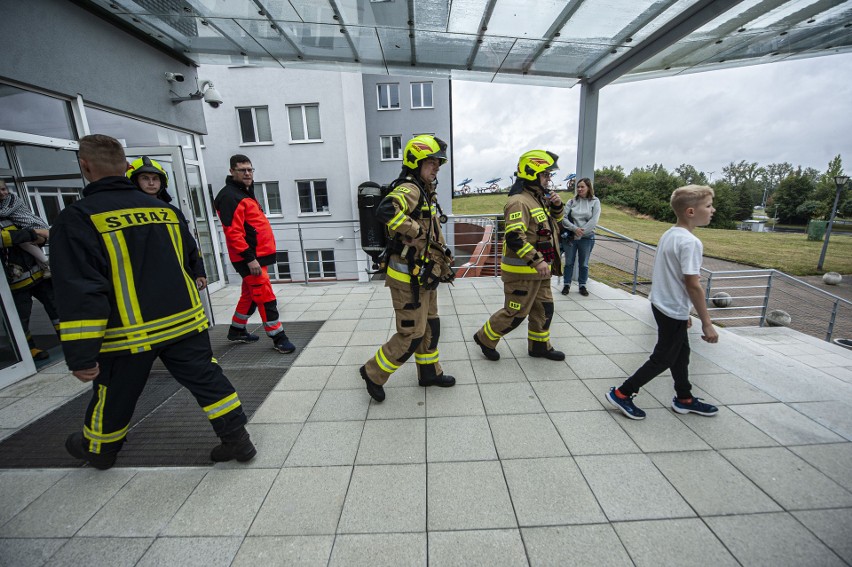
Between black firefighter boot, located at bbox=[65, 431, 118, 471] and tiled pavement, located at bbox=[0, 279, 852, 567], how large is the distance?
0.08m

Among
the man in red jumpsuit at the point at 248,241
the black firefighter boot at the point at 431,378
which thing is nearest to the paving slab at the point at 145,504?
the black firefighter boot at the point at 431,378

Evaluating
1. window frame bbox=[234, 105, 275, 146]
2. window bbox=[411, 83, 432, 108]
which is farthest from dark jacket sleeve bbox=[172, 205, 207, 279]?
window bbox=[411, 83, 432, 108]

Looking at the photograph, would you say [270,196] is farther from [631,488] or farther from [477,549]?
[631,488]

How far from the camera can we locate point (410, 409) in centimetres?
276

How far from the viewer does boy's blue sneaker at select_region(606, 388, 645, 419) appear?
255 cm

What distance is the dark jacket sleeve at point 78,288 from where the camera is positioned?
1663mm

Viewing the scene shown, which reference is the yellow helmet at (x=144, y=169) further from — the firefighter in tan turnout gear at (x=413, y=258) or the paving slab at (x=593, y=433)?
the paving slab at (x=593, y=433)

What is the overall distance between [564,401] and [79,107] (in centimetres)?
590

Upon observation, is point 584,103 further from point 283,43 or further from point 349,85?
point 349,85

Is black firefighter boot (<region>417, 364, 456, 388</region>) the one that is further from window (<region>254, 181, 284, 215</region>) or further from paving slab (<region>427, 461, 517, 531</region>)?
window (<region>254, 181, 284, 215</region>)

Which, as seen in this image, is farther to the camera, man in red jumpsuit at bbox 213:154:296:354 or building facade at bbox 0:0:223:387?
man in red jumpsuit at bbox 213:154:296:354

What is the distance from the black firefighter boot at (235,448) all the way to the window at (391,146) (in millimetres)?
15860

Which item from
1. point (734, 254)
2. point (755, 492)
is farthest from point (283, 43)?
point (734, 254)

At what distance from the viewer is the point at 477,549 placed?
5.31 ft
